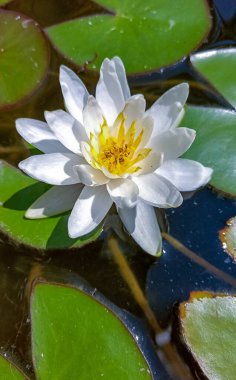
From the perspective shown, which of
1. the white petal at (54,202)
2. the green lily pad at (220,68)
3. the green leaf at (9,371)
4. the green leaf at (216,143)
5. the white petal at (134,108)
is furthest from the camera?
the green lily pad at (220,68)

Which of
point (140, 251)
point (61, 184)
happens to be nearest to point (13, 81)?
point (61, 184)

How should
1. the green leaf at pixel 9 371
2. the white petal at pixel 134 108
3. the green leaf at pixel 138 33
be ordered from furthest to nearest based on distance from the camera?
the green leaf at pixel 138 33
the white petal at pixel 134 108
the green leaf at pixel 9 371

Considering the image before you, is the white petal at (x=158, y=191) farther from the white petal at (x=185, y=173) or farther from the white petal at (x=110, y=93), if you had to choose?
the white petal at (x=110, y=93)

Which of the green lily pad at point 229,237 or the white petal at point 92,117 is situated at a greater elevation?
the white petal at point 92,117

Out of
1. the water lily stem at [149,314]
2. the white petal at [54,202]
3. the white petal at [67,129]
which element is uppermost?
the white petal at [67,129]

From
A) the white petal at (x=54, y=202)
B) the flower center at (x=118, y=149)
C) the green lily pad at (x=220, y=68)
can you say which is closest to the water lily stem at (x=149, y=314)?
the white petal at (x=54, y=202)

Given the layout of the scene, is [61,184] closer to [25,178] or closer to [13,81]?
[25,178]

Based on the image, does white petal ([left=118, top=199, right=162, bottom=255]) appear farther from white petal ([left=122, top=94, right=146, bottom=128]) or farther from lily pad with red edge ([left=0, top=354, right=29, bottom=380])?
lily pad with red edge ([left=0, top=354, right=29, bottom=380])
